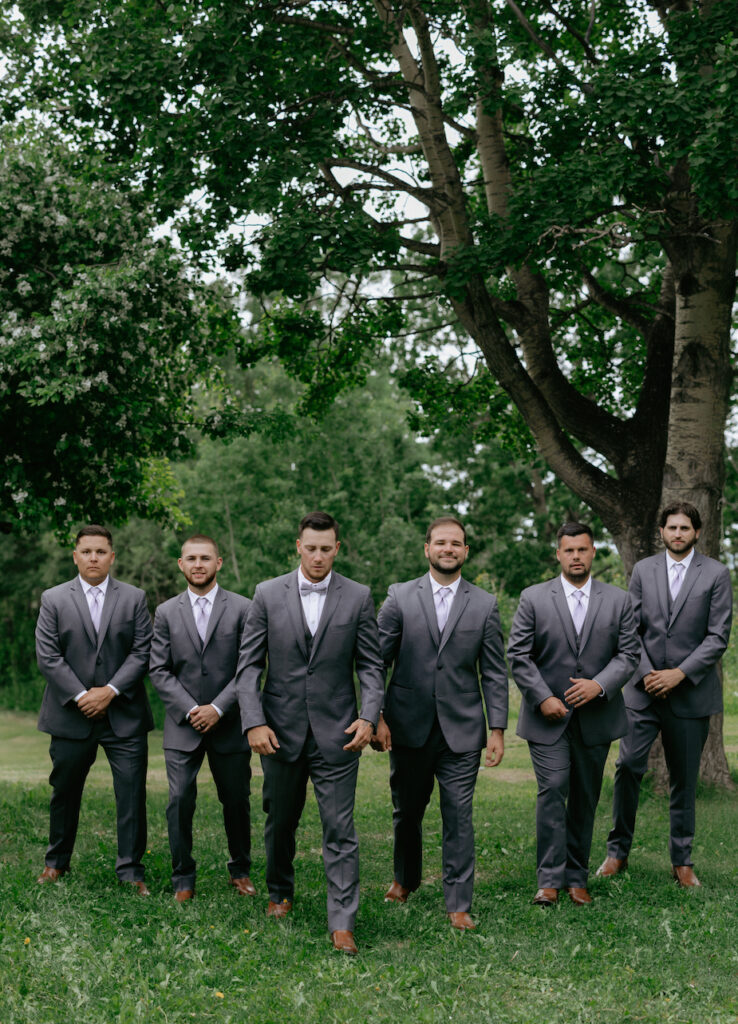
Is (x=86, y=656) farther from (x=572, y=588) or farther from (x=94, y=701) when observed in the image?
(x=572, y=588)

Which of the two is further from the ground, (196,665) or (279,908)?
(196,665)

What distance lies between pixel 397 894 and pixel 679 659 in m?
2.59

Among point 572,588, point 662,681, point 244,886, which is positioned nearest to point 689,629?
point 662,681

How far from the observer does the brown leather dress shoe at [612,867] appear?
25.8ft

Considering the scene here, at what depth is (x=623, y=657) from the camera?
726cm

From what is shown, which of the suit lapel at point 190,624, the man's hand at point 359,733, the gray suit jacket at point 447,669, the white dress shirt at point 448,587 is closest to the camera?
the man's hand at point 359,733

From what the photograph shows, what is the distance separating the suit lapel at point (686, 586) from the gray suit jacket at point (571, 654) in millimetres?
457

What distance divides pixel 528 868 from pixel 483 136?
923 centimetres

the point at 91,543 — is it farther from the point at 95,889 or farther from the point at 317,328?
the point at 317,328

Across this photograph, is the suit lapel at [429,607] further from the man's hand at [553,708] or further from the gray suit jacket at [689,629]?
the gray suit jacket at [689,629]

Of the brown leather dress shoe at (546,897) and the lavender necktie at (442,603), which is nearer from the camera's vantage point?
the lavender necktie at (442,603)

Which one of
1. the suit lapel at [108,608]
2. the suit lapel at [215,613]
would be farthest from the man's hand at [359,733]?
the suit lapel at [108,608]

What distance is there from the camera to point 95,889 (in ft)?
24.0

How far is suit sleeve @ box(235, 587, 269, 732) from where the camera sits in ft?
21.3
